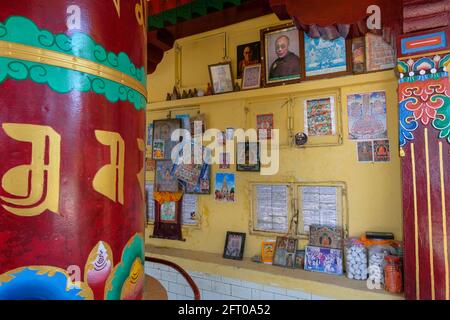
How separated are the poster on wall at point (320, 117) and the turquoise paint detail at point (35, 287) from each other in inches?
107

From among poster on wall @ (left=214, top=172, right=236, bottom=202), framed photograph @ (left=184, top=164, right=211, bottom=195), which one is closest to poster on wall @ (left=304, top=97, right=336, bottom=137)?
poster on wall @ (left=214, top=172, right=236, bottom=202)

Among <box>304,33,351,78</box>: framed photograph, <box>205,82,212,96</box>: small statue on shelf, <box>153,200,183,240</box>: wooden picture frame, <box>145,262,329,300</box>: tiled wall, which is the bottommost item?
<box>145,262,329,300</box>: tiled wall

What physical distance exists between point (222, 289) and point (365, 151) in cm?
198

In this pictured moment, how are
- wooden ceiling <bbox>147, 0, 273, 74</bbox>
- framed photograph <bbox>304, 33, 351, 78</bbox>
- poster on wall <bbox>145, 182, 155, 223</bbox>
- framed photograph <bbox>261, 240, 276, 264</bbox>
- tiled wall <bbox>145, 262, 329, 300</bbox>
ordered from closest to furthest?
tiled wall <bbox>145, 262, 329, 300</bbox>, framed photograph <bbox>304, 33, 351, 78</bbox>, framed photograph <bbox>261, 240, 276, 264</bbox>, wooden ceiling <bbox>147, 0, 273, 74</bbox>, poster on wall <bbox>145, 182, 155, 223</bbox>

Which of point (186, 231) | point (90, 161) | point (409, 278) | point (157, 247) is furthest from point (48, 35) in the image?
point (157, 247)

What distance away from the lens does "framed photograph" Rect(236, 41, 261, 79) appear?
3.50m

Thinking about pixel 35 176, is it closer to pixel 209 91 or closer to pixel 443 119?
pixel 443 119

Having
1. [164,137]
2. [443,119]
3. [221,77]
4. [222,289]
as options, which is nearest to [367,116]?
[443,119]

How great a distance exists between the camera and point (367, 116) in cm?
292

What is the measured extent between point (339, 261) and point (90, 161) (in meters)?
2.63

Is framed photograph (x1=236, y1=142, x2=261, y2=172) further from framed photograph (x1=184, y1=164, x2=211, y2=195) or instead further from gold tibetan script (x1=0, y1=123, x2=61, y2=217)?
gold tibetan script (x1=0, y1=123, x2=61, y2=217)

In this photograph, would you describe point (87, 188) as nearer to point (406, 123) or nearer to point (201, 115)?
point (406, 123)

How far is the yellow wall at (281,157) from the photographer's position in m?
2.82

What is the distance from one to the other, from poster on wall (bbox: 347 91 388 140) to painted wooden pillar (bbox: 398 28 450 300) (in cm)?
41
